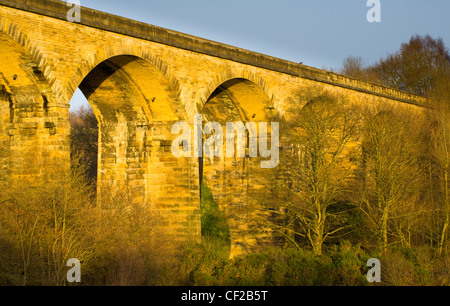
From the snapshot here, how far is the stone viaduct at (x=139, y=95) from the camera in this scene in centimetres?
1368

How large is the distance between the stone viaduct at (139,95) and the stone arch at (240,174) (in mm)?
36

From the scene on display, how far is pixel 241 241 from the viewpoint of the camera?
72.9 feet

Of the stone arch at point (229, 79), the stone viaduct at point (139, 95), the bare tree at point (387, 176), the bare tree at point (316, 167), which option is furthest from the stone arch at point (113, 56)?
the bare tree at point (387, 176)

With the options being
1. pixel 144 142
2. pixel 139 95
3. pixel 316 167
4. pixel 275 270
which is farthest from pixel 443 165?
pixel 139 95

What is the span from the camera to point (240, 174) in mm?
22672

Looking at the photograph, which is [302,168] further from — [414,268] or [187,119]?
[414,268]

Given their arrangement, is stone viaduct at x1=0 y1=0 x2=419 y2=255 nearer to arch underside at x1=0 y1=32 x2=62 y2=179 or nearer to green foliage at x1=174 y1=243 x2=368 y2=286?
arch underside at x1=0 y1=32 x2=62 y2=179

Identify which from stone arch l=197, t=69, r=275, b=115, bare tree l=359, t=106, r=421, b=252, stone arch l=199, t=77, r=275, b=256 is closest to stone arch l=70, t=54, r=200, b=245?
stone arch l=197, t=69, r=275, b=115

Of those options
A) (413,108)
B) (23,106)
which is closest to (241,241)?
(23,106)

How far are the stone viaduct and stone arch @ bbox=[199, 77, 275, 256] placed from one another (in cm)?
4

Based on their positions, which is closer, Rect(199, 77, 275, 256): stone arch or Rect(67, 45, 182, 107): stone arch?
Rect(67, 45, 182, 107): stone arch

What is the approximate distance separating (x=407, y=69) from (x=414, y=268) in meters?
29.4

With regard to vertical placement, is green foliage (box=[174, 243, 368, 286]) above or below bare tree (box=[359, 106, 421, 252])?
below

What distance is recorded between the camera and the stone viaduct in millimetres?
13680
